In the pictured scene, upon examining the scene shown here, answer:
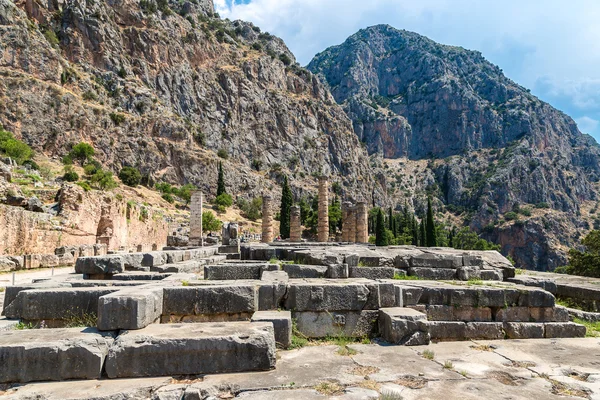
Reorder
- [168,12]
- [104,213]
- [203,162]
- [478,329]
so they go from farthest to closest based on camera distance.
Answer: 1. [168,12]
2. [203,162]
3. [104,213]
4. [478,329]

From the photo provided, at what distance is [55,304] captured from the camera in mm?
5816

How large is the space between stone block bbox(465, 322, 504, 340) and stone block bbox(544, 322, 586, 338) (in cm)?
85

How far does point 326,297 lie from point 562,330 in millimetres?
4278

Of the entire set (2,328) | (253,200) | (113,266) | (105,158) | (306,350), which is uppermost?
(105,158)

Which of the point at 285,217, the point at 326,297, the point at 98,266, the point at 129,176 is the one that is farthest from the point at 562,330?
the point at 129,176

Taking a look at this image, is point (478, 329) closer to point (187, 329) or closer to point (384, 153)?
point (187, 329)

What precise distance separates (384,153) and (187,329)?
15412 cm

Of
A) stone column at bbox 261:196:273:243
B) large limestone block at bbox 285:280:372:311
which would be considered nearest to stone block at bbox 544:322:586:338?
large limestone block at bbox 285:280:372:311

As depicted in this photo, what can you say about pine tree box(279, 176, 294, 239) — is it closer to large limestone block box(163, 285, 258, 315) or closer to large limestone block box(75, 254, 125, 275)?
large limestone block box(75, 254, 125, 275)

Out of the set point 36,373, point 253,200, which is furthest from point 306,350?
point 253,200

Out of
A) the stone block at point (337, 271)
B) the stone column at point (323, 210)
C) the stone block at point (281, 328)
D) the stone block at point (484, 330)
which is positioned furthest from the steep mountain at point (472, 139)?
the stone block at point (281, 328)

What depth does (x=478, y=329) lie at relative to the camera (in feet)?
22.5

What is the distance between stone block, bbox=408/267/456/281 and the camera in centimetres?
1016

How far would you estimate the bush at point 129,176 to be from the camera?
5941cm
